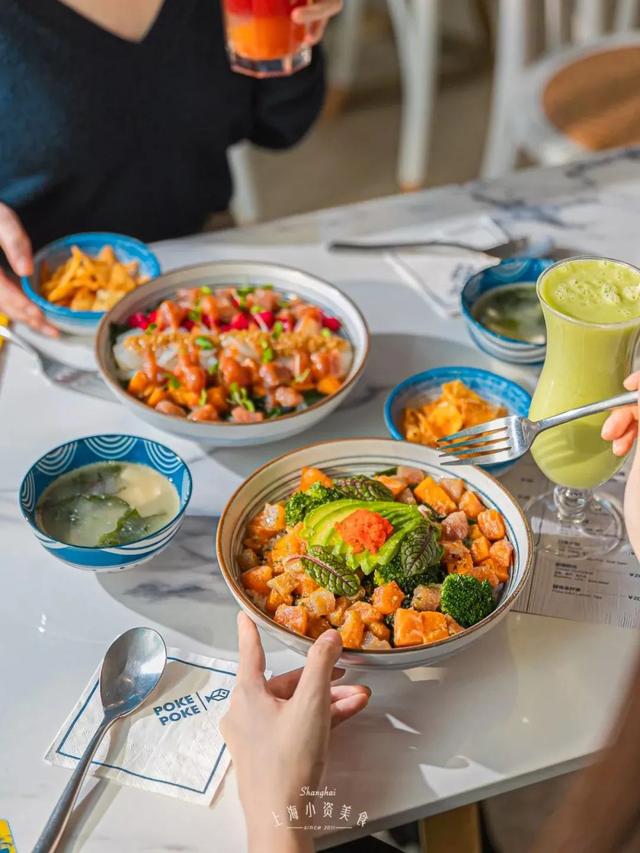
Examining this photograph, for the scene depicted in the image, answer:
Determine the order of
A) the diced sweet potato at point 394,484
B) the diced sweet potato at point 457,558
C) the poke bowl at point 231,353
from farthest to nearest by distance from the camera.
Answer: the poke bowl at point 231,353, the diced sweet potato at point 394,484, the diced sweet potato at point 457,558

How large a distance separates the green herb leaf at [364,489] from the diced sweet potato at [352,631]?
197 millimetres

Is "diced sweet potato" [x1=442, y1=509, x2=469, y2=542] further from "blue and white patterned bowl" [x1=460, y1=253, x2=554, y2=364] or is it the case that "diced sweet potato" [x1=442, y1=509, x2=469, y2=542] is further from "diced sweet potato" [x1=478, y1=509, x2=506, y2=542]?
"blue and white patterned bowl" [x1=460, y1=253, x2=554, y2=364]

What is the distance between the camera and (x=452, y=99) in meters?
5.12

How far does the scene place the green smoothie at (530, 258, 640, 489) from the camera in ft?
4.35

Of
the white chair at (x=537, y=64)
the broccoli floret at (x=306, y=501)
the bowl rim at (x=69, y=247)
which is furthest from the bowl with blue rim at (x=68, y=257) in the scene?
the white chair at (x=537, y=64)

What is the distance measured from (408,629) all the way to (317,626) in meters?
0.12

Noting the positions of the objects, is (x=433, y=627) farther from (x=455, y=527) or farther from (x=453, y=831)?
(x=453, y=831)

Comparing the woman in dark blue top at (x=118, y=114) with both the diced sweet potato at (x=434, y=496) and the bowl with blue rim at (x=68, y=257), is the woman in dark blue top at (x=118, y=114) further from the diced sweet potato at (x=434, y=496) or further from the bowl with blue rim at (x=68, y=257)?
the diced sweet potato at (x=434, y=496)

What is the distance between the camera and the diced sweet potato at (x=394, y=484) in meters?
1.39

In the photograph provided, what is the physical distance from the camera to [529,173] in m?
2.34

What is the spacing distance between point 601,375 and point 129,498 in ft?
2.35

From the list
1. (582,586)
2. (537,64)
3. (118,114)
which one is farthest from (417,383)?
(537,64)

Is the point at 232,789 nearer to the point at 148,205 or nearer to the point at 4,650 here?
the point at 4,650

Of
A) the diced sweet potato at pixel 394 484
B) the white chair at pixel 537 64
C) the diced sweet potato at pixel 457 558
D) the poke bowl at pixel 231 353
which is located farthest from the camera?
the white chair at pixel 537 64
